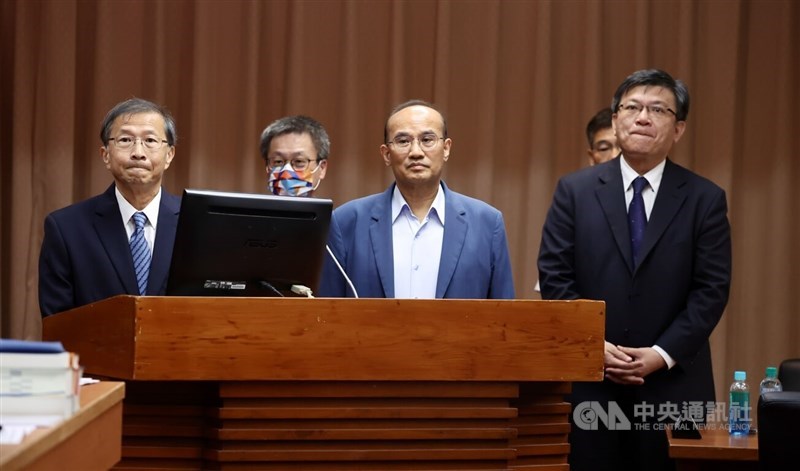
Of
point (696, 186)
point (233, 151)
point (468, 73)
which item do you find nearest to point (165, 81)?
point (233, 151)

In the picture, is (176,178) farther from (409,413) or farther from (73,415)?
(73,415)

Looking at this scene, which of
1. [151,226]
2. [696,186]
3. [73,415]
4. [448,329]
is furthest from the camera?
[696,186]

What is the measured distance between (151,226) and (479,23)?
2.57 m

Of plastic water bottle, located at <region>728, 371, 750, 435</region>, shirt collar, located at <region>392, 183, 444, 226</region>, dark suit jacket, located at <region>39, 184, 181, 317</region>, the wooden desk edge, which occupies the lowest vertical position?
plastic water bottle, located at <region>728, 371, 750, 435</region>

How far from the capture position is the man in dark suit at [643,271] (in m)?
3.57

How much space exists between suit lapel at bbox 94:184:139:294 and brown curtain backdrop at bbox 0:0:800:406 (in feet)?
6.20

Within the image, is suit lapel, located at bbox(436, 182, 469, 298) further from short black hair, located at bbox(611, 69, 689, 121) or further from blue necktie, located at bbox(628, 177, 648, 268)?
short black hair, located at bbox(611, 69, 689, 121)

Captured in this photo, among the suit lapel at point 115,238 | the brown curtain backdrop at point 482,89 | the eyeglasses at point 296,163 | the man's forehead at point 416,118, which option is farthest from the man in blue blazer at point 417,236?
the brown curtain backdrop at point 482,89

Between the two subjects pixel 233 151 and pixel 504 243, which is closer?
pixel 504 243

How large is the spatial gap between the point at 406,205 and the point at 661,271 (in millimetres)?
863

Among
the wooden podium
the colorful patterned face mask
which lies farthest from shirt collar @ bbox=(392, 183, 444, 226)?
the wooden podium

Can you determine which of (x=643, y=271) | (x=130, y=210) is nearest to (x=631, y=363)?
(x=643, y=271)

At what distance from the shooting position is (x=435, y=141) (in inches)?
142

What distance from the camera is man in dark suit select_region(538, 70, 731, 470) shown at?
3.57m
